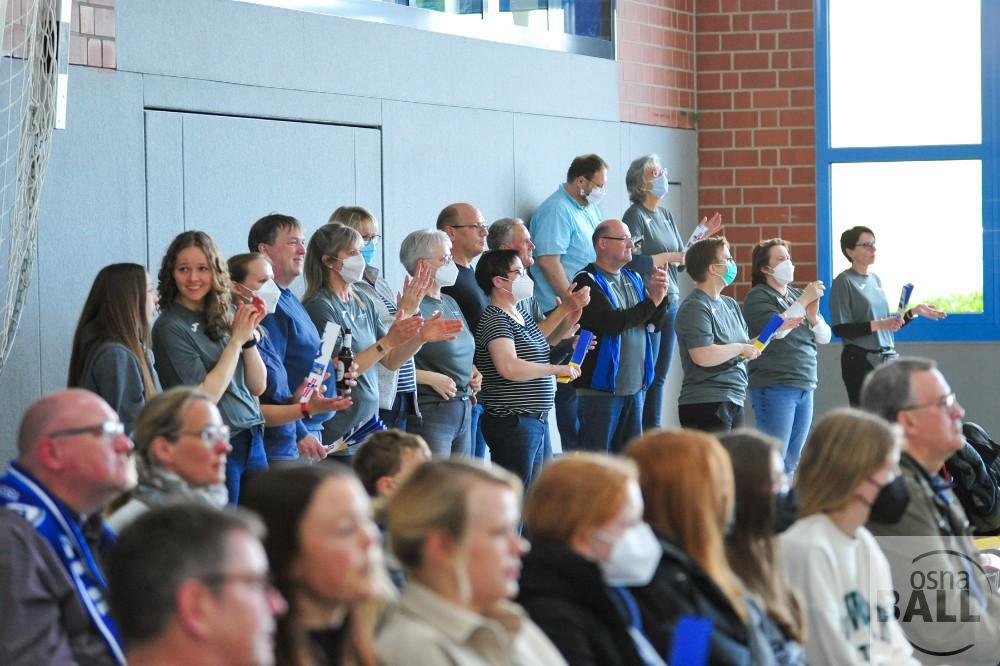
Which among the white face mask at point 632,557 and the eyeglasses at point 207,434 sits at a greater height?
the eyeglasses at point 207,434

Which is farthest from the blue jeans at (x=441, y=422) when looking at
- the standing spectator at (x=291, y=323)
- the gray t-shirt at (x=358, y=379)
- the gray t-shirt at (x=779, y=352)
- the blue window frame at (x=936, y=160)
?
the blue window frame at (x=936, y=160)

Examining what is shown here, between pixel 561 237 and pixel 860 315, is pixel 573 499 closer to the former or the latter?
pixel 561 237

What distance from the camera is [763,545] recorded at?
319cm

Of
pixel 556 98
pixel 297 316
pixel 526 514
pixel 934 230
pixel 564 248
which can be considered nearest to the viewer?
pixel 526 514

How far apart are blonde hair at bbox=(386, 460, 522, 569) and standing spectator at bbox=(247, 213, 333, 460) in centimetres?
263

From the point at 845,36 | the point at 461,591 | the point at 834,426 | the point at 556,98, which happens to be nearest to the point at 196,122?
the point at 556,98

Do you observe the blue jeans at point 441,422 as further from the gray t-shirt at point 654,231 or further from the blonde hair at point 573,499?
the blonde hair at point 573,499

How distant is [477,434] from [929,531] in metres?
3.27

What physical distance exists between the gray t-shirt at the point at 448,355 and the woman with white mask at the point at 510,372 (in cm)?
12

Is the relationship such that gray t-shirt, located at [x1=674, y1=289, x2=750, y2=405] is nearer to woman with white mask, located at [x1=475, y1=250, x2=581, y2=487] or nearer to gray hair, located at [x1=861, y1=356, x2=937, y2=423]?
woman with white mask, located at [x1=475, y1=250, x2=581, y2=487]

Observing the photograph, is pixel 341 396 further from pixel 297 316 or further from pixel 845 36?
pixel 845 36

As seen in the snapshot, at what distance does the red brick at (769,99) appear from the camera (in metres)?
10.6

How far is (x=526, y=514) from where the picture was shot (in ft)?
8.96

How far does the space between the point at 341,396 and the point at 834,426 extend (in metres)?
2.26
